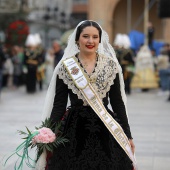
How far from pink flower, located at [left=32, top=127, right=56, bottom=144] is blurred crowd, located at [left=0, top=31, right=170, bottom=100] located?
565 inches

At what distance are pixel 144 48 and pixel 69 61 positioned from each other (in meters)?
17.0

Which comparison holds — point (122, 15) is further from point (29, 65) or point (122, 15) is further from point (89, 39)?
point (89, 39)

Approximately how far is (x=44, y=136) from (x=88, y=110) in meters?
0.46

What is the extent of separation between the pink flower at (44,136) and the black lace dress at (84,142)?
0.19 meters

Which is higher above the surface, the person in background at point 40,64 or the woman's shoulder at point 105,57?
the woman's shoulder at point 105,57

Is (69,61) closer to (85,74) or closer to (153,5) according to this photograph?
(85,74)

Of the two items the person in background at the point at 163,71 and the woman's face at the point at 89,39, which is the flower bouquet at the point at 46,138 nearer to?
the woman's face at the point at 89,39

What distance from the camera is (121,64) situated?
66.0 ft

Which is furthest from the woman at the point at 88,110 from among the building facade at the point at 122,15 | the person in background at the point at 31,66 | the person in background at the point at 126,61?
the building facade at the point at 122,15

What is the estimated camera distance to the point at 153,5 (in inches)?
1566

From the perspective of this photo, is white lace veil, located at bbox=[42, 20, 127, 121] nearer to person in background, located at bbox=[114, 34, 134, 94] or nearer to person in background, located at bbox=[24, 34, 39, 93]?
person in background, located at bbox=[114, 34, 134, 94]

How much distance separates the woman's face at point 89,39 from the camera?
17.4 ft

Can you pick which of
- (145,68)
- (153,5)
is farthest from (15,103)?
(153,5)

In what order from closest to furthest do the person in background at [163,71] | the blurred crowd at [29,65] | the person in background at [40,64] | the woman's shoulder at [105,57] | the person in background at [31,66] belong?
1. the woman's shoulder at [105,57]
2. the person in background at [163,71]
3. the person in background at [31,66]
4. the blurred crowd at [29,65]
5. the person in background at [40,64]
